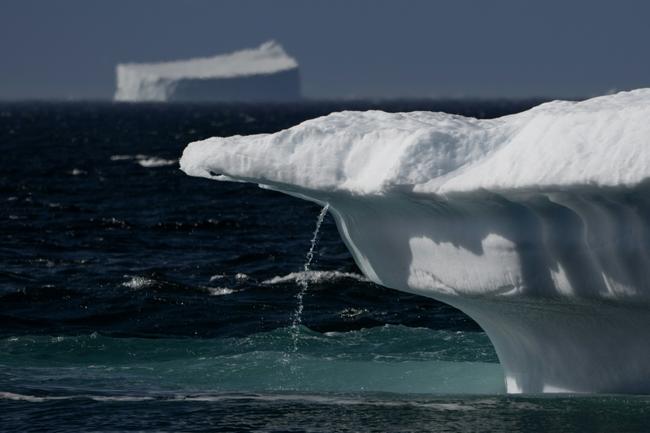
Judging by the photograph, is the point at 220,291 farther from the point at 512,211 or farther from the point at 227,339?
the point at 512,211

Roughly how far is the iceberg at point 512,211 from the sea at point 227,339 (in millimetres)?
664

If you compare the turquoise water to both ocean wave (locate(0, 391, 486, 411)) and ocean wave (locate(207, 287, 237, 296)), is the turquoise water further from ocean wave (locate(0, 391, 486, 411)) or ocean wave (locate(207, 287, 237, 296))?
ocean wave (locate(207, 287, 237, 296))

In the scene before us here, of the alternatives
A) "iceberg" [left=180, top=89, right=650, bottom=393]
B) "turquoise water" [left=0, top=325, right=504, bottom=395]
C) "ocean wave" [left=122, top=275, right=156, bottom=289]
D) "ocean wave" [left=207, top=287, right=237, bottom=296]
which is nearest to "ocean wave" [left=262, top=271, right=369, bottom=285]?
"ocean wave" [left=207, top=287, right=237, bottom=296]

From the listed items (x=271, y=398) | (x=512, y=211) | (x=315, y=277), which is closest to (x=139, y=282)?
(x=315, y=277)

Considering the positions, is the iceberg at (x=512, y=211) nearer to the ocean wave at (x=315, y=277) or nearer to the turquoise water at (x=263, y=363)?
the turquoise water at (x=263, y=363)

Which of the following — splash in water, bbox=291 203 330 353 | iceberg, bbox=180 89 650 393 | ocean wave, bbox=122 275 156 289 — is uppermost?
iceberg, bbox=180 89 650 393

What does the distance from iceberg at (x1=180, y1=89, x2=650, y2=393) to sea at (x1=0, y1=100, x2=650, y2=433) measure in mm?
664

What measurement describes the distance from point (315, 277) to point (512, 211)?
14.2 m

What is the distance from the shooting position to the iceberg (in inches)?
521

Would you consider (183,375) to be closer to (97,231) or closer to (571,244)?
(571,244)

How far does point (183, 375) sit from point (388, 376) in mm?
2849

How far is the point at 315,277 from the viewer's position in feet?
91.9

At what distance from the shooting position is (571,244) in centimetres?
1378

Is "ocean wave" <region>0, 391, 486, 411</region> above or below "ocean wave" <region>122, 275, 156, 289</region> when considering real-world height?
above
